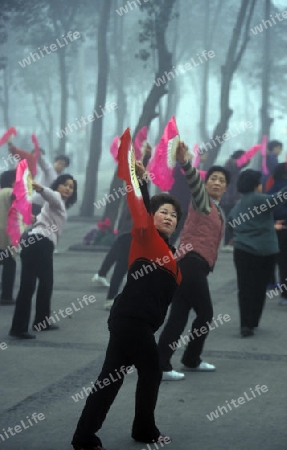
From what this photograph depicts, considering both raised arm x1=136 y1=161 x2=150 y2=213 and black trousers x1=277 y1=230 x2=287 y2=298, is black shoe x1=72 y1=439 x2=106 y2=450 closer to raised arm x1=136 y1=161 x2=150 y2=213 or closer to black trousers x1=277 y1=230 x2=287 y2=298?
raised arm x1=136 y1=161 x2=150 y2=213

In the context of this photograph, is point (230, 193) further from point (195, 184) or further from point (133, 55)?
point (133, 55)

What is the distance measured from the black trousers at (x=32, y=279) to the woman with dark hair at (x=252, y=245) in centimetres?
165

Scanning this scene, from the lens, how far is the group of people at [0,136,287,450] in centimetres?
600

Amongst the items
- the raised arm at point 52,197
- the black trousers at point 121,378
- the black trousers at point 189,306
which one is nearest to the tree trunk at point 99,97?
the raised arm at point 52,197

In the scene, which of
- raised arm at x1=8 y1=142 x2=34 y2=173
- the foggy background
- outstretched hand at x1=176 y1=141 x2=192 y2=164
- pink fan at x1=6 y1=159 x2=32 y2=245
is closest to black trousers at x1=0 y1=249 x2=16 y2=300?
raised arm at x1=8 y1=142 x2=34 y2=173

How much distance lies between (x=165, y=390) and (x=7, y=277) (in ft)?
15.4

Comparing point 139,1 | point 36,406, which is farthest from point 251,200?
point 139,1

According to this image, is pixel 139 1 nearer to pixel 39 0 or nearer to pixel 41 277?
pixel 39 0

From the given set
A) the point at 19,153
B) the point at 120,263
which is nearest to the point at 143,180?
the point at 120,263

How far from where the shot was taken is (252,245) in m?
9.86

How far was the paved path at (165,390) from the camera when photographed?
20.7 feet

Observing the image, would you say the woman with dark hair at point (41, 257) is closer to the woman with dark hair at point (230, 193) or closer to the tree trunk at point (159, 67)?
the woman with dark hair at point (230, 193)

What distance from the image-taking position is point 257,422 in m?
6.66

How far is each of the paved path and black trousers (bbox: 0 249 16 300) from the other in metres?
0.51
